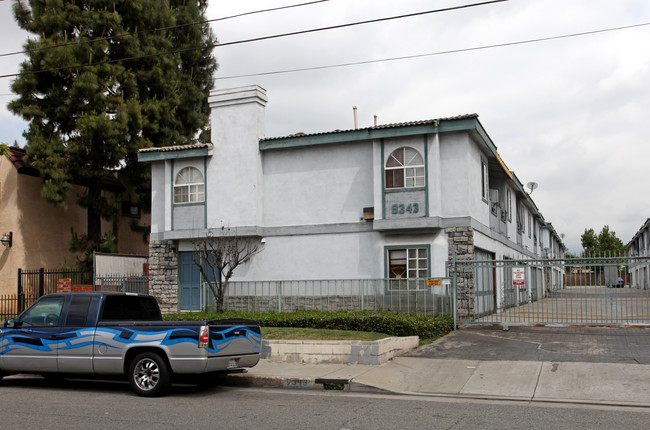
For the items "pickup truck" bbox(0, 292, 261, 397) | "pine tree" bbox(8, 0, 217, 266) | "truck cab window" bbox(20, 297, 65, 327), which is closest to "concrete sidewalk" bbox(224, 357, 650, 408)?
"pickup truck" bbox(0, 292, 261, 397)

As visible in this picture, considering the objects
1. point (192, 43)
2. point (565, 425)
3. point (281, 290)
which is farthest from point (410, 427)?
point (192, 43)

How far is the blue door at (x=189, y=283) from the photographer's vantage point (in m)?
21.5

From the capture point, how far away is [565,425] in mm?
7820

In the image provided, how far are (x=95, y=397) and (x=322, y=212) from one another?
11.2m

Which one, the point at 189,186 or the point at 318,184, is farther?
the point at 189,186

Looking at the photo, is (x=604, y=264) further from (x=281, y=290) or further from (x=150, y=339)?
(x=150, y=339)

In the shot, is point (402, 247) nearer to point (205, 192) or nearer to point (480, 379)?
point (205, 192)

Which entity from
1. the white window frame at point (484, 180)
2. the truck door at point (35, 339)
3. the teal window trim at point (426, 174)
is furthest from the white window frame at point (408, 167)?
the truck door at point (35, 339)

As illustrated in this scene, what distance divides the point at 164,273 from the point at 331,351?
10781 mm

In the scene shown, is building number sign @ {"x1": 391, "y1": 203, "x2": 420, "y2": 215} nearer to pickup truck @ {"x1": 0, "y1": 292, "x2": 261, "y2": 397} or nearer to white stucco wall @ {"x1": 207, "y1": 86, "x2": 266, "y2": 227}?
white stucco wall @ {"x1": 207, "y1": 86, "x2": 266, "y2": 227}

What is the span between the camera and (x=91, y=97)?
961 inches

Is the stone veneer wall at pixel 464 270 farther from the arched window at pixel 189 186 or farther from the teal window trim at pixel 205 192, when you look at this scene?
the arched window at pixel 189 186

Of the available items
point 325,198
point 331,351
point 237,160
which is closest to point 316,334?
point 331,351

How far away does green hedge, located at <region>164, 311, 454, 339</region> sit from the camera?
15.1m
